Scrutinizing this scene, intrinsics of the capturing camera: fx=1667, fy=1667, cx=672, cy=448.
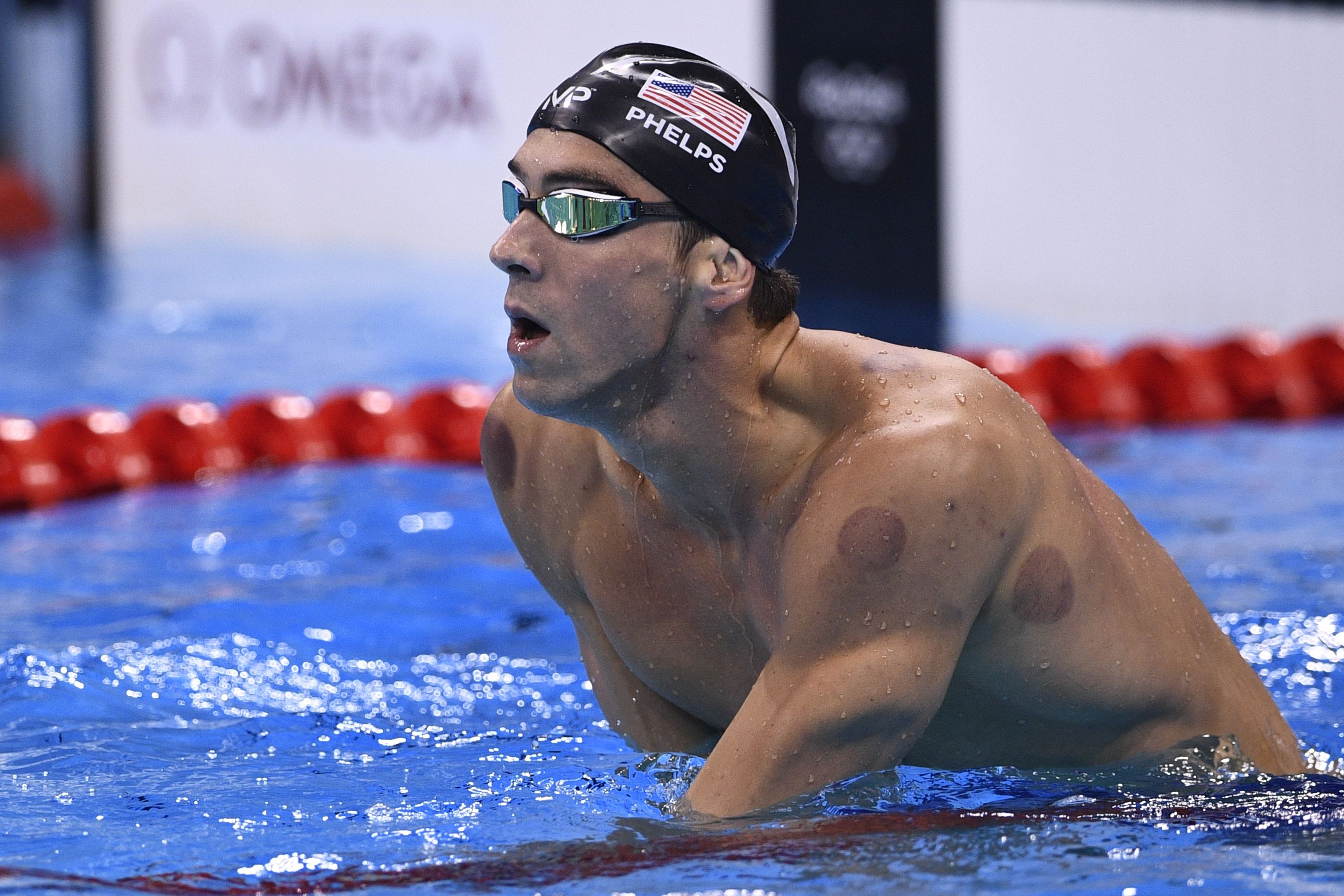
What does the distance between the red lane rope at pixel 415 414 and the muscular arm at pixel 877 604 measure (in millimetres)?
3580

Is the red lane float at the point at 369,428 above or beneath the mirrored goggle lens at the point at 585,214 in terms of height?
beneath

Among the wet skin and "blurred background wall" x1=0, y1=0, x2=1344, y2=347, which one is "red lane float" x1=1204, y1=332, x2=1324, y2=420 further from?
the wet skin

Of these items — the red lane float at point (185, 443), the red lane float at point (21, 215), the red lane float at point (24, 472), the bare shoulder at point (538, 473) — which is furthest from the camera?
the red lane float at point (21, 215)

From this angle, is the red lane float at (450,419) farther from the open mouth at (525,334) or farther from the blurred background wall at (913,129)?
the open mouth at (525,334)

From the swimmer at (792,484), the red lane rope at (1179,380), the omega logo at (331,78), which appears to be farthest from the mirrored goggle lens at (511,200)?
the omega logo at (331,78)

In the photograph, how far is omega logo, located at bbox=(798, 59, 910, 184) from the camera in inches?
382

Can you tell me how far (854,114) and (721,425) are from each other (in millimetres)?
7918

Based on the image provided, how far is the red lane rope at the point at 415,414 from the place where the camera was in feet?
19.4

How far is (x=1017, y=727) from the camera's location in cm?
→ 230

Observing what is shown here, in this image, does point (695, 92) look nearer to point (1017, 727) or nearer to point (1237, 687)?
point (1017, 727)

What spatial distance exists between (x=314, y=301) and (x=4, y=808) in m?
7.14

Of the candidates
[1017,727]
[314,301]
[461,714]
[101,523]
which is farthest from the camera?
[314,301]

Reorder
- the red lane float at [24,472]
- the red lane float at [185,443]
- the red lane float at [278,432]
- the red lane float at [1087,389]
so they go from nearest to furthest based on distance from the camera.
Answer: the red lane float at [24,472], the red lane float at [185,443], the red lane float at [278,432], the red lane float at [1087,389]

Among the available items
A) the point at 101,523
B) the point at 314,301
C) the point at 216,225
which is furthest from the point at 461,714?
the point at 216,225
